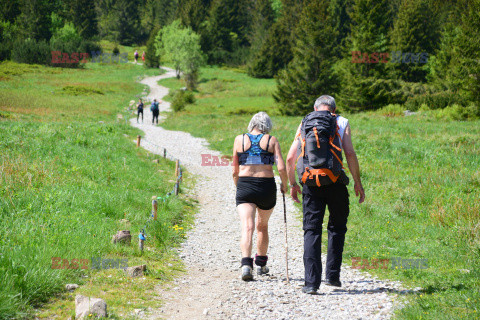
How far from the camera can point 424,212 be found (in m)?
9.96

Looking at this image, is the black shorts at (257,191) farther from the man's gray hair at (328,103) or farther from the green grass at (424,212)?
the green grass at (424,212)

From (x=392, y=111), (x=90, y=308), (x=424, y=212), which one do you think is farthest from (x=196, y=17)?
(x=90, y=308)

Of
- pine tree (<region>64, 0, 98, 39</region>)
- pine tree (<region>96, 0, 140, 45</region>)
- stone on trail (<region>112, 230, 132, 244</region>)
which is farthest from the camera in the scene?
pine tree (<region>96, 0, 140, 45</region>)

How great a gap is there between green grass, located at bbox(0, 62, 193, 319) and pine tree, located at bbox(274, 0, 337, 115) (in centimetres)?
3204

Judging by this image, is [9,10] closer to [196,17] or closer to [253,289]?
[196,17]

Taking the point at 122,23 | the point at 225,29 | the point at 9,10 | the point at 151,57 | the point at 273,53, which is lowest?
the point at 151,57

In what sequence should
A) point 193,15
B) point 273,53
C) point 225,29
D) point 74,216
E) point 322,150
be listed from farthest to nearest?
point 225,29 → point 193,15 → point 273,53 → point 74,216 → point 322,150

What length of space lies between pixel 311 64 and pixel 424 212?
129 feet

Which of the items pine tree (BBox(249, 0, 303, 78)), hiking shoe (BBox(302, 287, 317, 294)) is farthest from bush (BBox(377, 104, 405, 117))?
pine tree (BBox(249, 0, 303, 78))

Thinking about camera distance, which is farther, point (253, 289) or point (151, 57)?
point (151, 57)

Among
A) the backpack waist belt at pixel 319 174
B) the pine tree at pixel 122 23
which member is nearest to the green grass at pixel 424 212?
the backpack waist belt at pixel 319 174

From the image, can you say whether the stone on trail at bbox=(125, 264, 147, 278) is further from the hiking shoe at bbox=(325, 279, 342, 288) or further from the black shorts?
the hiking shoe at bbox=(325, 279, 342, 288)

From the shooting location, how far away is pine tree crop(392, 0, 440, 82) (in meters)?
57.9

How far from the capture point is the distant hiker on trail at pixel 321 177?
559 centimetres
